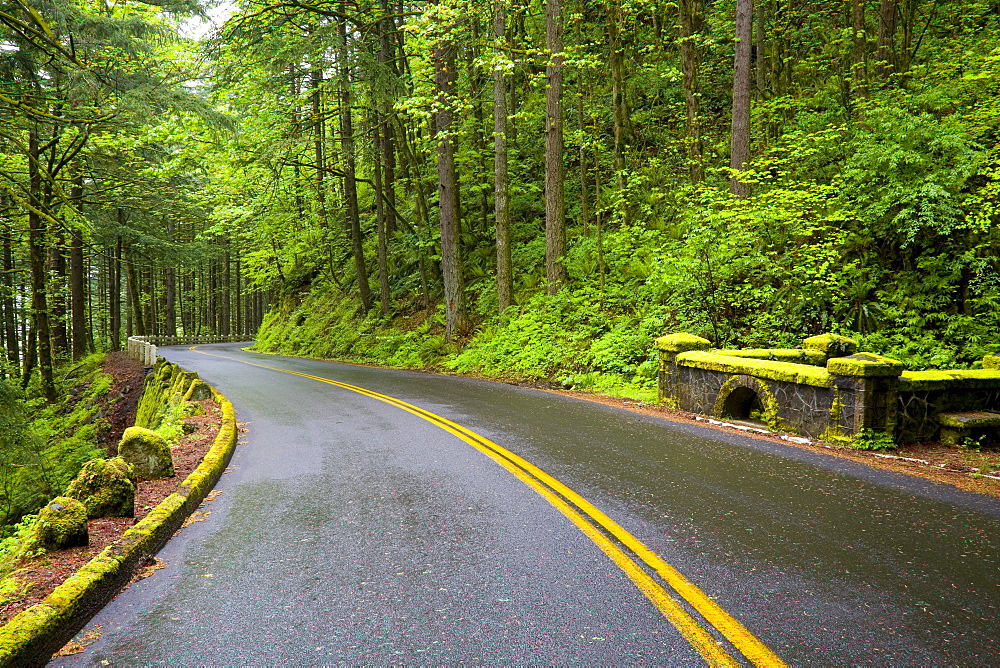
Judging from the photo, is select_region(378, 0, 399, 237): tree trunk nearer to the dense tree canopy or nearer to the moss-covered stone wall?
the dense tree canopy

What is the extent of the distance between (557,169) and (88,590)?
49.3 feet

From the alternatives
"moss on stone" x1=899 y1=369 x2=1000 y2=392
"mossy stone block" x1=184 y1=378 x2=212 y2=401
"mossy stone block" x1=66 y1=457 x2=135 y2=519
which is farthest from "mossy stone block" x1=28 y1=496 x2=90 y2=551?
"moss on stone" x1=899 y1=369 x2=1000 y2=392

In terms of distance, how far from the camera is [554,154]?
16.4 m

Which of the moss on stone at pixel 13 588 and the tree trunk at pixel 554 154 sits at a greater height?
the tree trunk at pixel 554 154

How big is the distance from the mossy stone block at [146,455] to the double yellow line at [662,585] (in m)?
3.43

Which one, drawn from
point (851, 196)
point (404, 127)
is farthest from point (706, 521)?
point (404, 127)

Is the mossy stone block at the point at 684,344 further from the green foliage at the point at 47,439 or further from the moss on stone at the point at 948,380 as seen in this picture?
the green foliage at the point at 47,439

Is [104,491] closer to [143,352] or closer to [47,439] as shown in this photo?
[47,439]

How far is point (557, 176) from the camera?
1642 cm

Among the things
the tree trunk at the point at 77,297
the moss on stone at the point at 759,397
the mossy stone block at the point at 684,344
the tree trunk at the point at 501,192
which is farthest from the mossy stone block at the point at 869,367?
the tree trunk at the point at 77,297

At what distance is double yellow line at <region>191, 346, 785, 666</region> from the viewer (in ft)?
8.82

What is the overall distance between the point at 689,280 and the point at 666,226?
406cm

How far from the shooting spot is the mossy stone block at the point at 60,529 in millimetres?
3967

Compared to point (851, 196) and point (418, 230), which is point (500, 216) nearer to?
point (418, 230)
